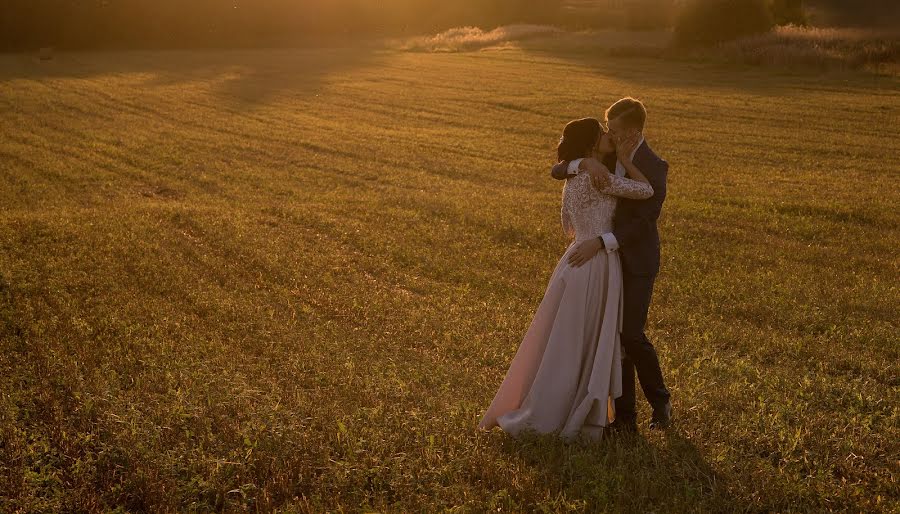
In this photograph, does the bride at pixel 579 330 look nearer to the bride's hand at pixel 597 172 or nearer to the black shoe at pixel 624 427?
the bride's hand at pixel 597 172

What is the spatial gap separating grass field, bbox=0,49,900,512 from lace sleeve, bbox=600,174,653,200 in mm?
1971

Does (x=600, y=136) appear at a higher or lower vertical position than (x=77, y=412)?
higher

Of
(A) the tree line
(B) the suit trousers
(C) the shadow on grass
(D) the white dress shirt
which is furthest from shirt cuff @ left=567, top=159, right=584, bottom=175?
(A) the tree line

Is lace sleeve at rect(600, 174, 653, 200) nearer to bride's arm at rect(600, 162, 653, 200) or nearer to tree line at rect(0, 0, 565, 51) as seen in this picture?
bride's arm at rect(600, 162, 653, 200)

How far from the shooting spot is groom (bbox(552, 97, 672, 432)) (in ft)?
20.0

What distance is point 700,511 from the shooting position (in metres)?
5.45

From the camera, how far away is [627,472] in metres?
5.96

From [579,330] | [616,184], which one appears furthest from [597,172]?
[579,330]

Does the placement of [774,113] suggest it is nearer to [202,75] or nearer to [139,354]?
[139,354]

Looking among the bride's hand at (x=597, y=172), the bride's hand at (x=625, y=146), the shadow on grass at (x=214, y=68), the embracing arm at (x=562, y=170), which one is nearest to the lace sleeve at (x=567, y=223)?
the embracing arm at (x=562, y=170)

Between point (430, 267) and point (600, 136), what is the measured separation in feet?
21.4

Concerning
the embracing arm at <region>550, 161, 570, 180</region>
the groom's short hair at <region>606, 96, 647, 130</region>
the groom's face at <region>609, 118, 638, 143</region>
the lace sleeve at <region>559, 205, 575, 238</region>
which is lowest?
the lace sleeve at <region>559, 205, 575, 238</region>

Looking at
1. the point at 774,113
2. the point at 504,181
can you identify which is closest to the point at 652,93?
the point at 774,113

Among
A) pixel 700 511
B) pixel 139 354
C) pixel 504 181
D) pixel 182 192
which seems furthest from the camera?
pixel 504 181
